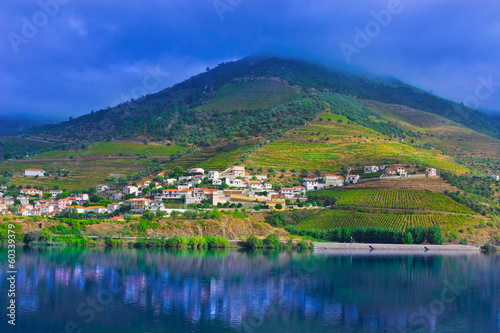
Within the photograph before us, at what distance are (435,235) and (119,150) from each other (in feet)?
259

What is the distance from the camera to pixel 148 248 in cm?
6419

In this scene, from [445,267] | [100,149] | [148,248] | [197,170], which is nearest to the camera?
[445,267]

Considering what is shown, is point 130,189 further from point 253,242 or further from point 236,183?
point 253,242

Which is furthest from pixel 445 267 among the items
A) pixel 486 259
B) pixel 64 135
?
pixel 64 135

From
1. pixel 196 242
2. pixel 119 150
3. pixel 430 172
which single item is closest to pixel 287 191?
pixel 430 172

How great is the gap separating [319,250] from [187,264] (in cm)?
2274

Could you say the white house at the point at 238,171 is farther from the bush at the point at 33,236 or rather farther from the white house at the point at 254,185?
the bush at the point at 33,236

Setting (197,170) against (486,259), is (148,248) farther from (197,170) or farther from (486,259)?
(486,259)

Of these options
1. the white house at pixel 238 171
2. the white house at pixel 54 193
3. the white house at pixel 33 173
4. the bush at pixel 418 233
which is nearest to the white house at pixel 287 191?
the white house at pixel 238 171

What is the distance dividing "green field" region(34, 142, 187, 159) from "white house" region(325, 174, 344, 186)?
140 feet

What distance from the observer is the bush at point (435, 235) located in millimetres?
70000

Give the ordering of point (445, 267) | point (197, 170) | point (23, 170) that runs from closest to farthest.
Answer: point (445, 267) → point (197, 170) → point (23, 170)

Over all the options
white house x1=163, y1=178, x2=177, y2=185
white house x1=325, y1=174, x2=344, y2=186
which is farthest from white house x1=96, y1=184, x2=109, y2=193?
white house x1=325, y1=174, x2=344, y2=186

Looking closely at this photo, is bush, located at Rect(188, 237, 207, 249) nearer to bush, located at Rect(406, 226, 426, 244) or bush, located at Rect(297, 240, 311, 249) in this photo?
bush, located at Rect(297, 240, 311, 249)
